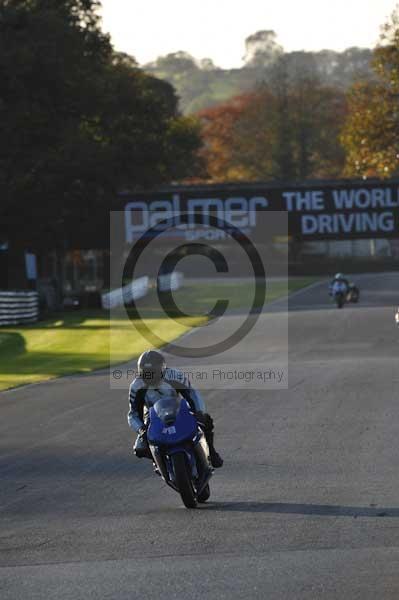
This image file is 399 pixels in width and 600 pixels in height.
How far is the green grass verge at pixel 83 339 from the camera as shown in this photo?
96.7 feet

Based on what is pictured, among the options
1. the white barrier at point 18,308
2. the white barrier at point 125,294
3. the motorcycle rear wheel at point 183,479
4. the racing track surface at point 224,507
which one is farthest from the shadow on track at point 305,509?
the white barrier at point 125,294

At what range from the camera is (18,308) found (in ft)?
156

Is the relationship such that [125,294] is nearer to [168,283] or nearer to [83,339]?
[168,283]

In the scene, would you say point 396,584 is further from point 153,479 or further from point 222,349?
point 222,349

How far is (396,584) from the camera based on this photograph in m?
7.32

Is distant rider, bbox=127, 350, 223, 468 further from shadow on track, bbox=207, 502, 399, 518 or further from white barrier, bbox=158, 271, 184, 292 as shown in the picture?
white barrier, bbox=158, 271, 184, 292

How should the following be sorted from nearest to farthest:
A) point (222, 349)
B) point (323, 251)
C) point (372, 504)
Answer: point (372, 504) < point (222, 349) < point (323, 251)

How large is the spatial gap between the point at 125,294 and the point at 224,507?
50.4 m

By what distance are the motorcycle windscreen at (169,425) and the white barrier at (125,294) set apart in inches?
1821

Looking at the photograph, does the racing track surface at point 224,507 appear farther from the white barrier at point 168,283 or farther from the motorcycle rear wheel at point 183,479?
the white barrier at point 168,283

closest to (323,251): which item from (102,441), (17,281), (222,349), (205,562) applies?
(17,281)

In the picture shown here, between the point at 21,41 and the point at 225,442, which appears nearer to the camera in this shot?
the point at 225,442

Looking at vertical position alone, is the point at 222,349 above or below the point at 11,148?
below

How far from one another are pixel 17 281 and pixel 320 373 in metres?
33.5
